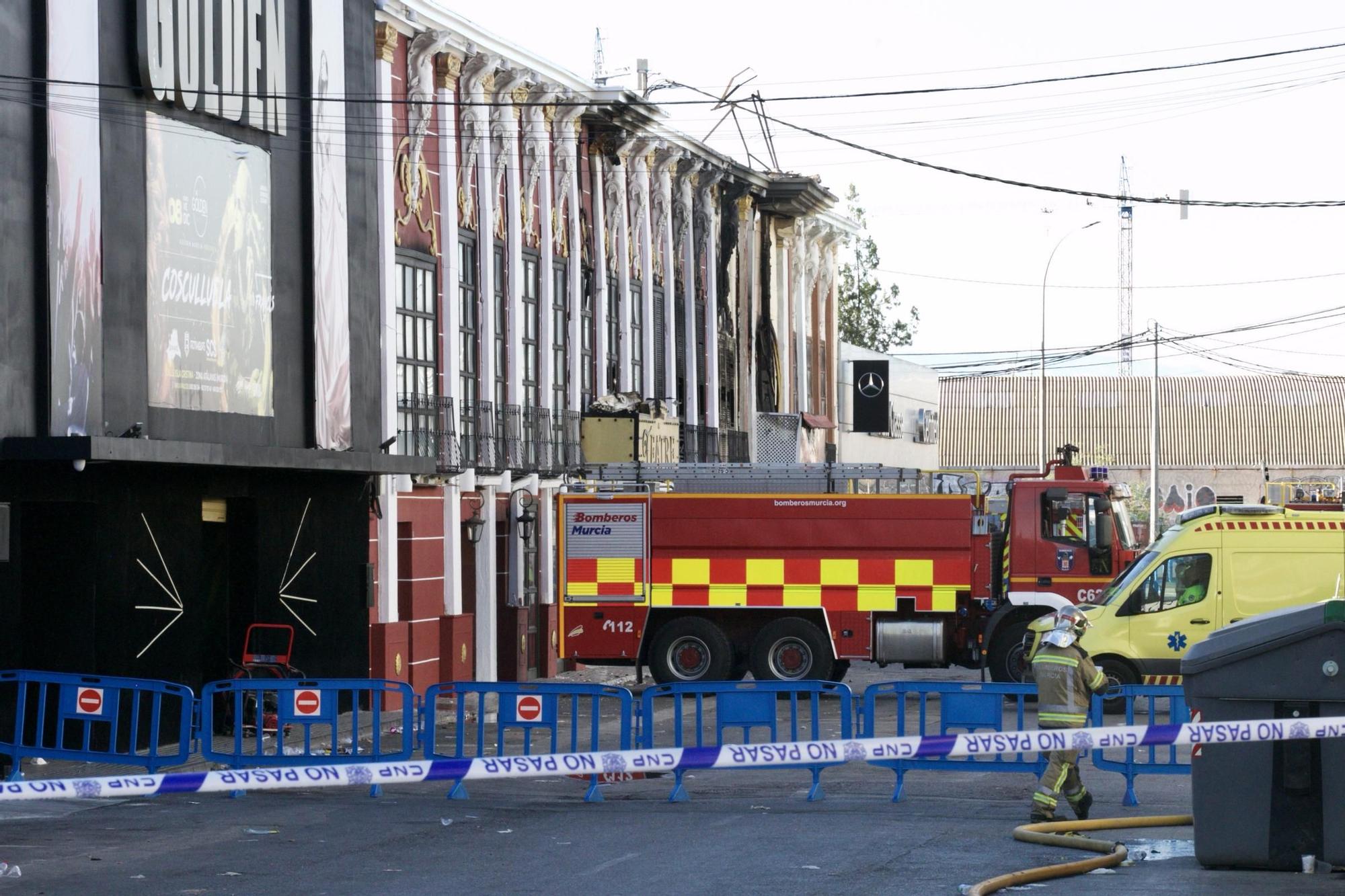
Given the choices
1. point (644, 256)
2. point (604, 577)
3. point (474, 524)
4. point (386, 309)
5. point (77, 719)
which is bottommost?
point (77, 719)

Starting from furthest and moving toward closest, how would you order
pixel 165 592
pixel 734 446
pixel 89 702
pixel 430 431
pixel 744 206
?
pixel 744 206, pixel 734 446, pixel 430 431, pixel 165 592, pixel 89 702

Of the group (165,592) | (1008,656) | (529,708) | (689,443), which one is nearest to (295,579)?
(165,592)

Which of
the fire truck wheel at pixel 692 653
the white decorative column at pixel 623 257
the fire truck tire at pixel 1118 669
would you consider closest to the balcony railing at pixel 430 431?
the fire truck wheel at pixel 692 653

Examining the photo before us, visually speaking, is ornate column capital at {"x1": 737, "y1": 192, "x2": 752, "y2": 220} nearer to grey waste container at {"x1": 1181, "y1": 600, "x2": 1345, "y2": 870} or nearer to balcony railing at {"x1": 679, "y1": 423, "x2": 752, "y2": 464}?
balcony railing at {"x1": 679, "y1": 423, "x2": 752, "y2": 464}

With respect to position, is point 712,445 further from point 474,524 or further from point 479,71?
point 479,71

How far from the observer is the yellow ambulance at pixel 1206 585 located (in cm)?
Result: 2227

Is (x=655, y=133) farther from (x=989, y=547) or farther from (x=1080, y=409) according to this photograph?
(x=1080, y=409)

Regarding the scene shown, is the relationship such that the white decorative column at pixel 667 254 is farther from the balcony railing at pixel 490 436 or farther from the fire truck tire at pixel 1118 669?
the fire truck tire at pixel 1118 669

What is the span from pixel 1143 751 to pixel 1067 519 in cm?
953

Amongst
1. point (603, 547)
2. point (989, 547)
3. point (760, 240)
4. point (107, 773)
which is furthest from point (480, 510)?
point (760, 240)

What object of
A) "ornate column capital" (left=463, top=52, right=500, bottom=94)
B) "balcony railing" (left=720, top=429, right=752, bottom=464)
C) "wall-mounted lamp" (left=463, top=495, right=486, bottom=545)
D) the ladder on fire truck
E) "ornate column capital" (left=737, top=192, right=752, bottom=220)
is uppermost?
"ornate column capital" (left=463, top=52, right=500, bottom=94)

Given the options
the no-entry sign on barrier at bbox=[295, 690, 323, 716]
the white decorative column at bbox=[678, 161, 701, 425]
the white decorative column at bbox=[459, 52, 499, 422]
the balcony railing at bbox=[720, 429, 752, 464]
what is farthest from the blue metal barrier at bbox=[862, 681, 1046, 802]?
the balcony railing at bbox=[720, 429, 752, 464]

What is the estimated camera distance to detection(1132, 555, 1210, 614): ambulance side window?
2242 centimetres

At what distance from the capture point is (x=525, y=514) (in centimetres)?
2870
